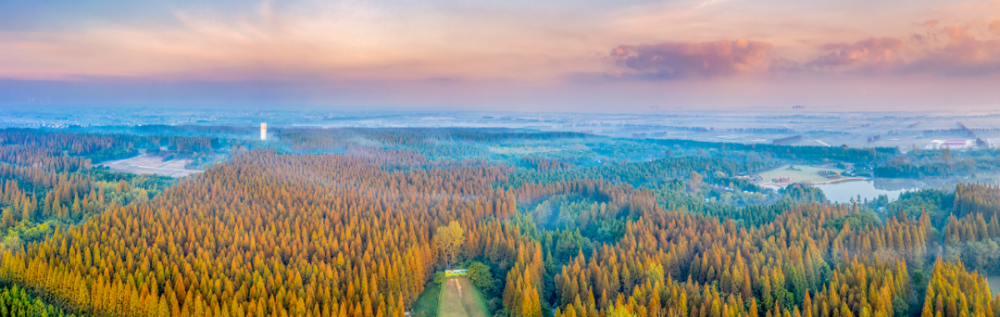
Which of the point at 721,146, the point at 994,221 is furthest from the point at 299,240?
the point at 721,146

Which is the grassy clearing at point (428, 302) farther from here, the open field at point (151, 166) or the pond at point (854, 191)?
the open field at point (151, 166)

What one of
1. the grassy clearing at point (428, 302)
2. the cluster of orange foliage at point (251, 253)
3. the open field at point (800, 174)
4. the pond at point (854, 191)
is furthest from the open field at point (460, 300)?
the open field at point (800, 174)

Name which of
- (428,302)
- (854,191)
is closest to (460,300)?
(428,302)

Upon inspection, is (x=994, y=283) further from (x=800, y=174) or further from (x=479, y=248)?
(x=800, y=174)

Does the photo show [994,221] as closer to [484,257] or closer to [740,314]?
[740,314]

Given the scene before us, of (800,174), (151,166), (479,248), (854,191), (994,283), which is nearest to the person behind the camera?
(994,283)

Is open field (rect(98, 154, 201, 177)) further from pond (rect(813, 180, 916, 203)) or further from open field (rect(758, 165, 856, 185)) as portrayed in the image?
pond (rect(813, 180, 916, 203))
